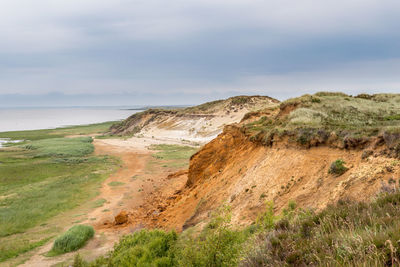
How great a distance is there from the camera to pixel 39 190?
75.0 ft

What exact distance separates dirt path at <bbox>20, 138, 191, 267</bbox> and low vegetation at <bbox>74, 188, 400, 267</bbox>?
4.84m

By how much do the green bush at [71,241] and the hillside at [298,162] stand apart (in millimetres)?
4245

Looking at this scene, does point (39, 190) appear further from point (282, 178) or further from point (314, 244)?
point (314, 244)

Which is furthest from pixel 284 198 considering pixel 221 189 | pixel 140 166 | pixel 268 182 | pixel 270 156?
pixel 140 166

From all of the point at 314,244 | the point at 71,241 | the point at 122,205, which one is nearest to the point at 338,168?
the point at 314,244

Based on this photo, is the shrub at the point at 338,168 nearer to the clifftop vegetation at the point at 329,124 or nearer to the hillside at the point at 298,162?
the hillside at the point at 298,162

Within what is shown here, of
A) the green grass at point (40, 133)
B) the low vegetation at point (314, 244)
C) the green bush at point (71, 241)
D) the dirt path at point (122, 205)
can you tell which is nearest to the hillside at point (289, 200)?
the low vegetation at point (314, 244)

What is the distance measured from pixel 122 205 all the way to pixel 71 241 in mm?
6555

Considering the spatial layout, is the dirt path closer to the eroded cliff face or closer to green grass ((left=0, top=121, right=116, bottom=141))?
the eroded cliff face

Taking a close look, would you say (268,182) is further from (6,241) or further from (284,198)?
(6,241)

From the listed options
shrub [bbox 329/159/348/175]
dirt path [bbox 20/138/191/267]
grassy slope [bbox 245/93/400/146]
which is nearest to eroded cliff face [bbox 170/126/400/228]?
shrub [bbox 329/159/348/175]

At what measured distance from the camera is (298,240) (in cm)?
427

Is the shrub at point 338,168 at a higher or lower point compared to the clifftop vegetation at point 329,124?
lower

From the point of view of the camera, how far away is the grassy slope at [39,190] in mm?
14180
